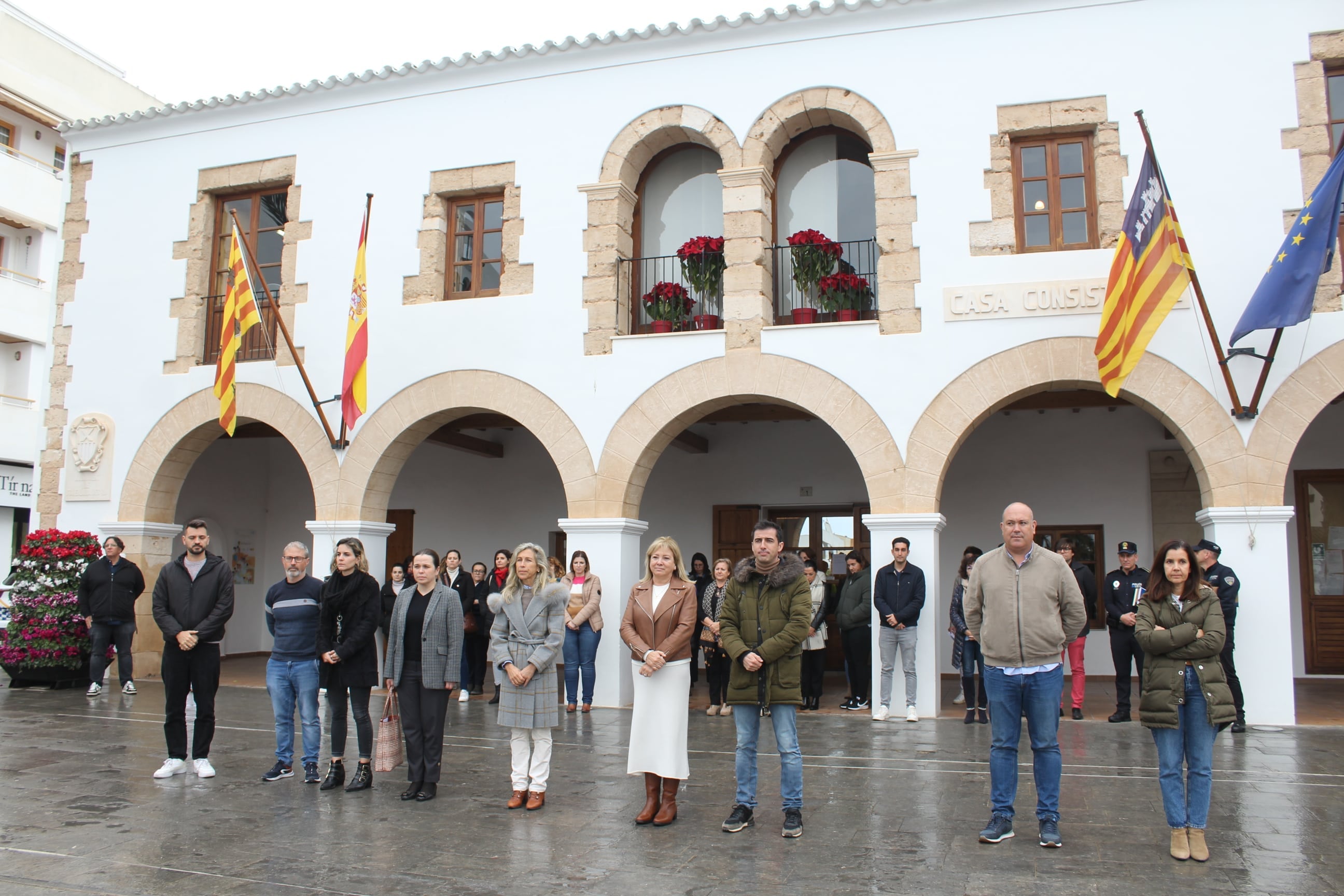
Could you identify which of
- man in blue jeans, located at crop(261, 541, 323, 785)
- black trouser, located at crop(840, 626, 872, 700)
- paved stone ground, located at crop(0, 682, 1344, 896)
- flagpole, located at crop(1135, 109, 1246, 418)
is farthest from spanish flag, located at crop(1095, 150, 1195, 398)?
man in blue jeans, located at crop(261, 541, 323, 785)

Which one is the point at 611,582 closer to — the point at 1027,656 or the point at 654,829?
the point at 654,829

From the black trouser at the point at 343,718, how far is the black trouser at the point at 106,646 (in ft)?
18.7

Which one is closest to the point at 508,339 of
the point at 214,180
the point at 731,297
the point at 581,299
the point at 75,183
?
the point at 581,299

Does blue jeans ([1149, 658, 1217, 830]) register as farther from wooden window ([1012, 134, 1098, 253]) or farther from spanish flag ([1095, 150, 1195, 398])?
wooden window ([1012, 134, 1098, 253])

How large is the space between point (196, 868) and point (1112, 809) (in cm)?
489

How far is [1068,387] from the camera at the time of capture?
966cm

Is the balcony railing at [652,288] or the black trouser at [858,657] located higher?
the balcony railing at [652,288]

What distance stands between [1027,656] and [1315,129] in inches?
264

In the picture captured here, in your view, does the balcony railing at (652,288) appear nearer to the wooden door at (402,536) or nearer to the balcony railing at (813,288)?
the balcony railing at (813,288)

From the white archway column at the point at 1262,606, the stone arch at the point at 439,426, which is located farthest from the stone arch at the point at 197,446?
the white archway column at the point at 1262,606

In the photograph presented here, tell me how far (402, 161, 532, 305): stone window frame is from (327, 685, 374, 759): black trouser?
5435 mm

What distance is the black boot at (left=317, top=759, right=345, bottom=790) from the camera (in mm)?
6520

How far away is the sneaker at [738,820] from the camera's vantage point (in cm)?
545

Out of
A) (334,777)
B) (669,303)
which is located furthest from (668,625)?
(669,303)
